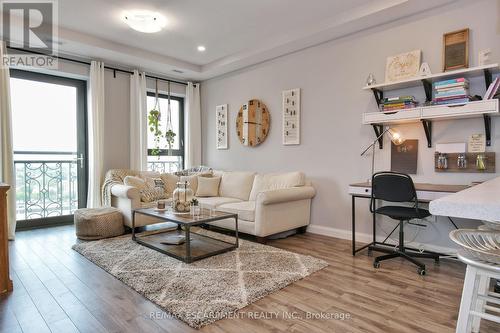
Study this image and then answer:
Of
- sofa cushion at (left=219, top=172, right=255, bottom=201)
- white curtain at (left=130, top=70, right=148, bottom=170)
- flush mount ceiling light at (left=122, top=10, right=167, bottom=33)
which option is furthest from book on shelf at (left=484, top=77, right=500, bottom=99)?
white curtain at (left=130, top=70, right=148, bottom=170)

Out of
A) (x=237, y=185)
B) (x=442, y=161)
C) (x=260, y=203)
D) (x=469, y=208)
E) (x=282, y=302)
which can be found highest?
(x=442, y=161)

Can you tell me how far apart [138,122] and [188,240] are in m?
2.90

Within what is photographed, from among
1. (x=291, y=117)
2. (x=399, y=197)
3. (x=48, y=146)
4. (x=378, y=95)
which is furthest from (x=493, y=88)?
(x=48, y=146)

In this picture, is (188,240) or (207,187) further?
(207,187)

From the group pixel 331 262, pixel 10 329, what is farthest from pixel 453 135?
pixel 10 329

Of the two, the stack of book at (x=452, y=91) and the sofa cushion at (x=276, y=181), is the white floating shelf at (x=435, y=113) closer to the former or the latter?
the stack of book at (x=452, y=91)

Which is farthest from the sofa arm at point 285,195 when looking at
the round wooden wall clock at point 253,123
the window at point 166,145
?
the window at point 166,145

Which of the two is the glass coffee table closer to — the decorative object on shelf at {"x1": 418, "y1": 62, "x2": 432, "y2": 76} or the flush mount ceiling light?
the flush mount ceiling light

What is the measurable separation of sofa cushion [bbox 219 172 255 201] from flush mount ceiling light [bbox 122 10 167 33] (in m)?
2.33

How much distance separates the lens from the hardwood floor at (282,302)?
1.82m

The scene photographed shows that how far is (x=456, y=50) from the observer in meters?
2.96

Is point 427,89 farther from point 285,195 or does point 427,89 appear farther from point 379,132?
point 285,195

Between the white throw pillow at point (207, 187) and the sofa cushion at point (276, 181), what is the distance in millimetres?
683

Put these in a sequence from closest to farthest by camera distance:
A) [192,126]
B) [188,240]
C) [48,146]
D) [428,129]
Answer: [188,240]
[428,129]
[48,146]
[192,126]
